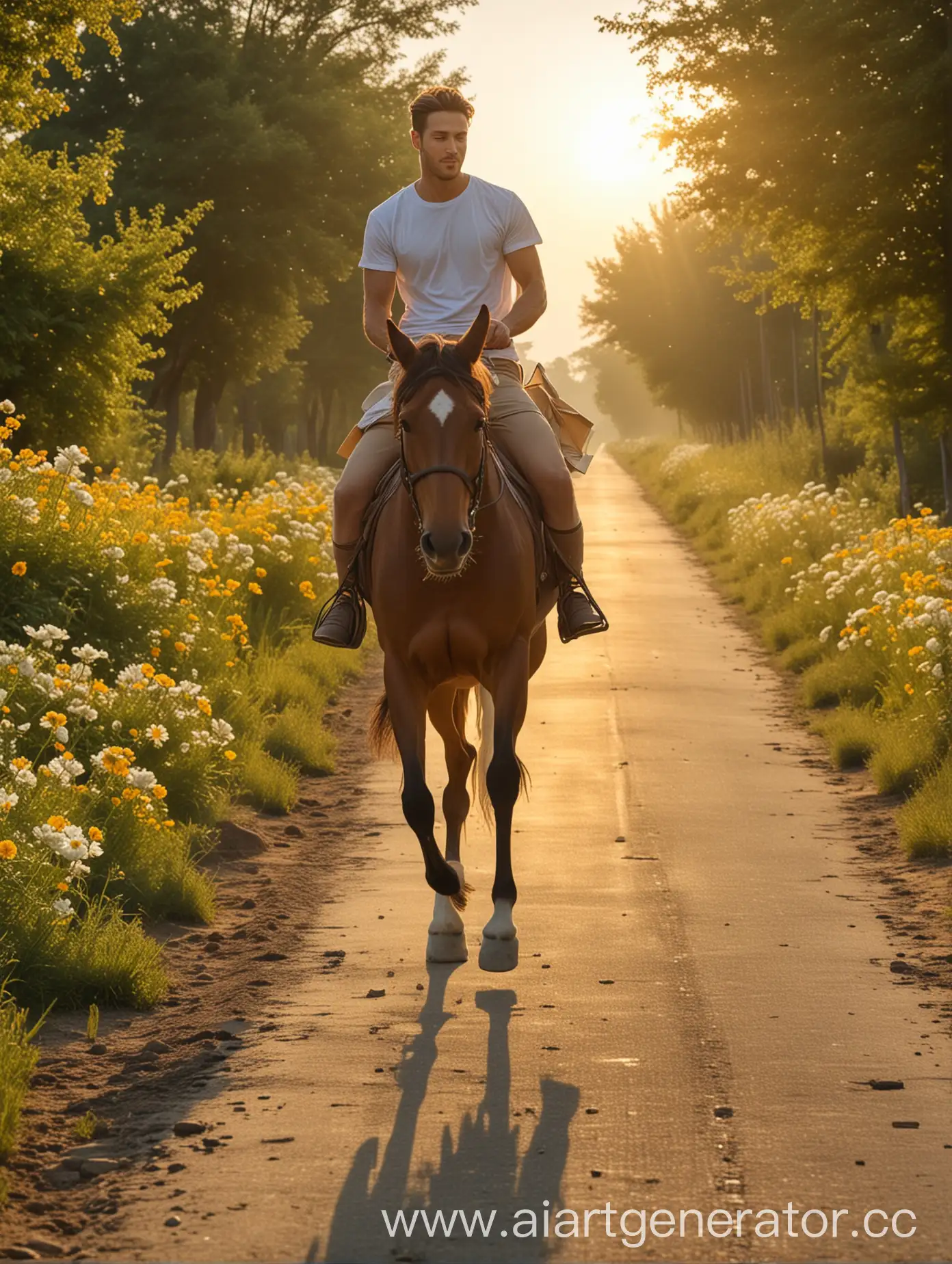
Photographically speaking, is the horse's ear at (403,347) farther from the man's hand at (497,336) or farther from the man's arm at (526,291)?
the man's arm at (526,291)

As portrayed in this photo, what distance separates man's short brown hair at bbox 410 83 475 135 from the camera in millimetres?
8211

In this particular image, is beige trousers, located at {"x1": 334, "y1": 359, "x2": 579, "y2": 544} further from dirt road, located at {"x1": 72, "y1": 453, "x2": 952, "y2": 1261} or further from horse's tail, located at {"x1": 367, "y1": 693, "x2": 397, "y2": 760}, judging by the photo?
dirt road, located at {"x1": 72, "y1": 453, "x2": 952, "y2": 1261}

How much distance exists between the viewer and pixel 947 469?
2948cm

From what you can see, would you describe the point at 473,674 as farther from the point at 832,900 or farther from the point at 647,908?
the point at 832,900

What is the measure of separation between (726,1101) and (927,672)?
7.30 meters

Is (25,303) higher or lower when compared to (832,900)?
higher

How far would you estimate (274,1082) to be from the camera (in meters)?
6.17

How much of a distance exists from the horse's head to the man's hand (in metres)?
0.72

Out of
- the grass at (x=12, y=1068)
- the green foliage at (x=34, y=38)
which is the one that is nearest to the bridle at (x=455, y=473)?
the grass at (x=12, y=1068)

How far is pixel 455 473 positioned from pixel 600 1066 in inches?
93.0

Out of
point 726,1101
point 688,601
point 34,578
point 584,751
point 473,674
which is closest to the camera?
point 726,1101

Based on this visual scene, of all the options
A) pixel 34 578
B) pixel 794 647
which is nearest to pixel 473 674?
pixel 34 578

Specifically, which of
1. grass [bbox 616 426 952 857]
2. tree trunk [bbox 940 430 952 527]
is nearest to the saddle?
grass [bbox 616 426 952 857]

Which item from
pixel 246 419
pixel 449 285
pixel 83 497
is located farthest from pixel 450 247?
pixel 246 419
